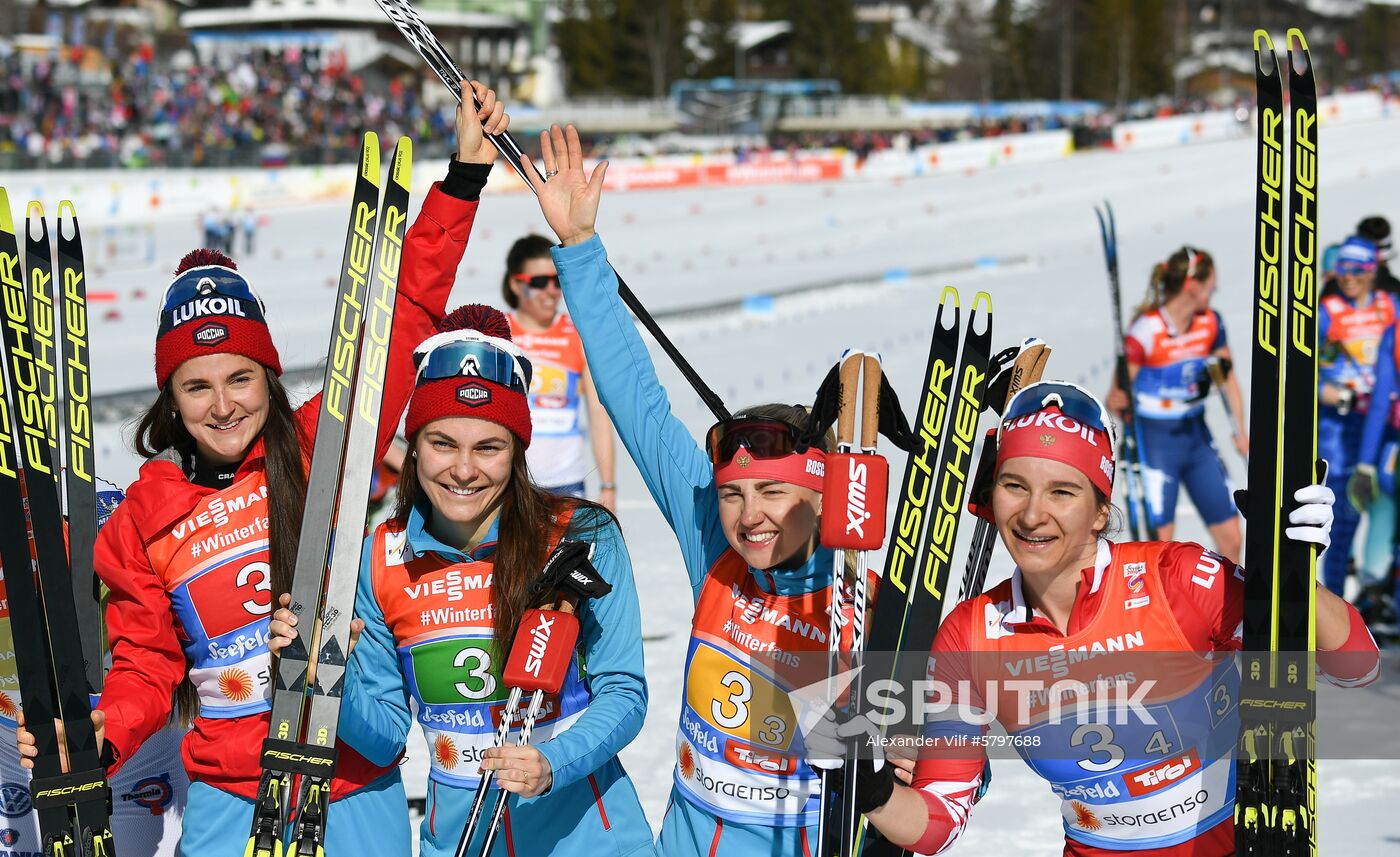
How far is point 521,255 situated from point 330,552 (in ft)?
12.1

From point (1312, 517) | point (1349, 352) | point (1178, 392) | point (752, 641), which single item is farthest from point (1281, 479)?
point (1178, 392)

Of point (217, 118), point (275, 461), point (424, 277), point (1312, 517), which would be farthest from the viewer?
point (217, 118)

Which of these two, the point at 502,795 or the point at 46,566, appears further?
the point at 46,566

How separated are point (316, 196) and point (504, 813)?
30563 millimetres

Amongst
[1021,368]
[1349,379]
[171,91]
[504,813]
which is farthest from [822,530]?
[171,91]

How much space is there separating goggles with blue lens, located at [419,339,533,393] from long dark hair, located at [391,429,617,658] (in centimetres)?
13

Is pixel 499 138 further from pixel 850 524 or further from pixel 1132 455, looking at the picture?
pixel 1132 455


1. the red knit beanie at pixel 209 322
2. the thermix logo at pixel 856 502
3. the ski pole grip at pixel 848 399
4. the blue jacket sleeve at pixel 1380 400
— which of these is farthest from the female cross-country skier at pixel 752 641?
the blue jacket sleeve at pixel 1380 400

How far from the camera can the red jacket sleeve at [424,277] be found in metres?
3.79

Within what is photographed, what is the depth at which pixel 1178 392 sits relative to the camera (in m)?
7.93

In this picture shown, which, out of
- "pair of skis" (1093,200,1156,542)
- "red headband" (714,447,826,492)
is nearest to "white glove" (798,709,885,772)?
"red headband" (714,447,826,492)

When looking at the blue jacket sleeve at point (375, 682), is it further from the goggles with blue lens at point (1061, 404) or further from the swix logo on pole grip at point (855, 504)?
the goggles with blue lens at point (1061, 404)

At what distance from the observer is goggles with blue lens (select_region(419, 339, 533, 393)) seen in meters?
3.21

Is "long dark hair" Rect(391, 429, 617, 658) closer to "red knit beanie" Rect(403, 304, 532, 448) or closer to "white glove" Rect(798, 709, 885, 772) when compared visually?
"red knit beanie" Rect(403, 304, 532, 448)
